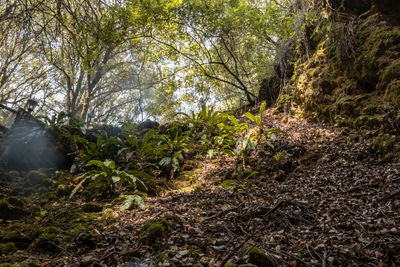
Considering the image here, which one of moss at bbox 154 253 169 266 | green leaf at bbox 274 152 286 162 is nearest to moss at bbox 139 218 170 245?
moss at bbox 154 253 169 266

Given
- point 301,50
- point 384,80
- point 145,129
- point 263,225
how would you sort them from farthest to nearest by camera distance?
point 145,129, point 301,50, point 384,80, point 263,225

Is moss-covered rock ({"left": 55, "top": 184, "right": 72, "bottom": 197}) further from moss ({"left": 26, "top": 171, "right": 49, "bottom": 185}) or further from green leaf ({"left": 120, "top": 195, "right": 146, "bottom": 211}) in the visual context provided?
green leaf ({"left": 120, "top": 195, "right": 146, "bottom": 211})

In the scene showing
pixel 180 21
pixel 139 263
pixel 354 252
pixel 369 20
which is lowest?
pixel 354 252

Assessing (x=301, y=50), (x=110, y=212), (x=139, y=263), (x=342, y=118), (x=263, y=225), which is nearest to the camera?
(x=139, y=263)

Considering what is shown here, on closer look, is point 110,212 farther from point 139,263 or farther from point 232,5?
point 232,5

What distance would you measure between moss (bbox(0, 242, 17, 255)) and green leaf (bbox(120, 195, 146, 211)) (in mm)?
1335

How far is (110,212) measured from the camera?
321cm

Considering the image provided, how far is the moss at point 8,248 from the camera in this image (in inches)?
81.5

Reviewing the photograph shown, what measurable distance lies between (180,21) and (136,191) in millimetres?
5806

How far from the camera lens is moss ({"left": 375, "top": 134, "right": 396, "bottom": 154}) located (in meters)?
3.43

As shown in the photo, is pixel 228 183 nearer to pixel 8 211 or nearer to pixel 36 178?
pixel 8 211

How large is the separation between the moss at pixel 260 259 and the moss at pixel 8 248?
228 cm

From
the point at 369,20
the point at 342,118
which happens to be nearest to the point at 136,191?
the point at 342,118

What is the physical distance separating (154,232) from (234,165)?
123 inches
